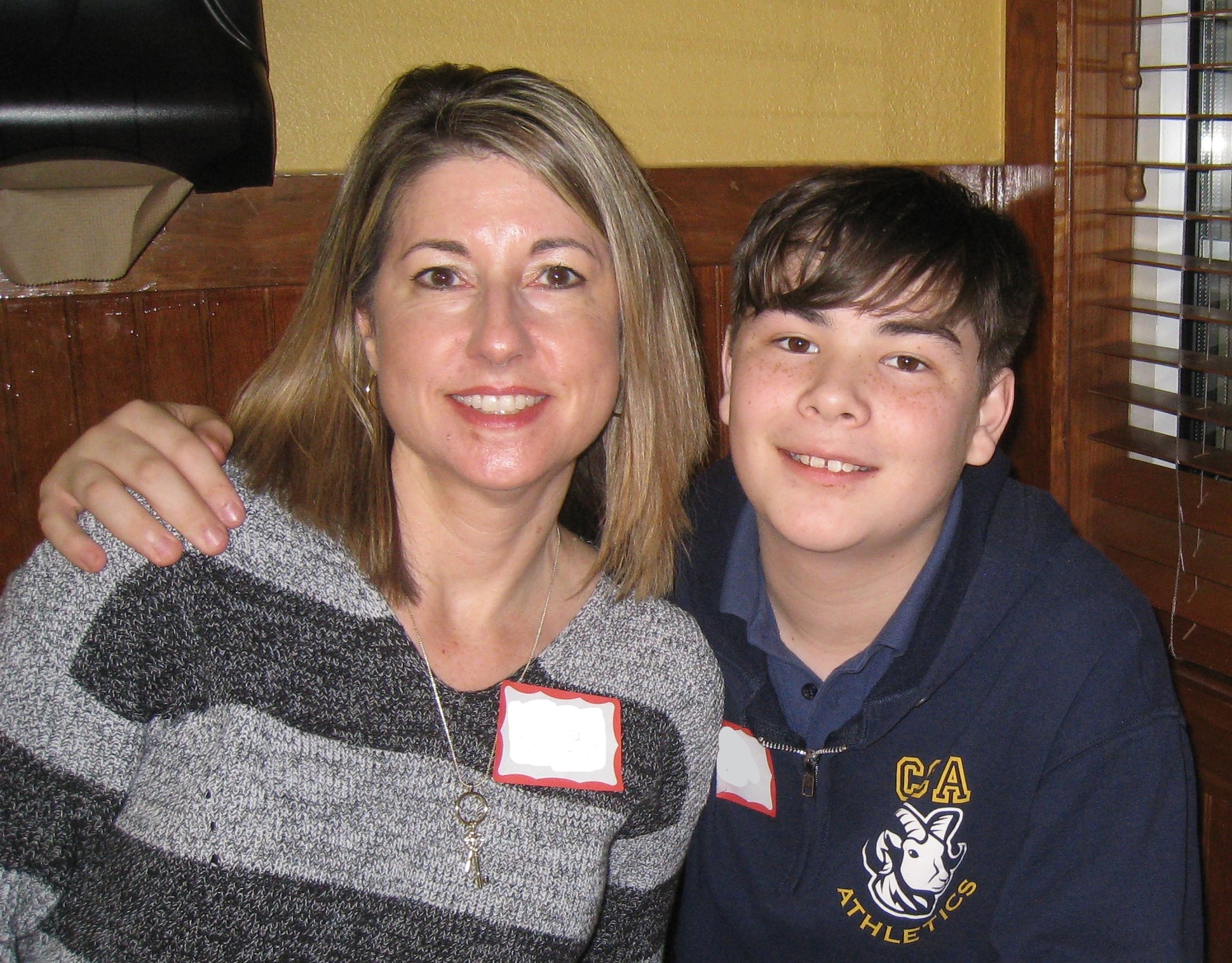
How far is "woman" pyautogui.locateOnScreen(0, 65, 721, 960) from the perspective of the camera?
1327mm

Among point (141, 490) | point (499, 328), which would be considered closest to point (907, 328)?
point (499, 328)

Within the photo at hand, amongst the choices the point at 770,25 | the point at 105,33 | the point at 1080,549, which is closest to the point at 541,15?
the point at 770,25

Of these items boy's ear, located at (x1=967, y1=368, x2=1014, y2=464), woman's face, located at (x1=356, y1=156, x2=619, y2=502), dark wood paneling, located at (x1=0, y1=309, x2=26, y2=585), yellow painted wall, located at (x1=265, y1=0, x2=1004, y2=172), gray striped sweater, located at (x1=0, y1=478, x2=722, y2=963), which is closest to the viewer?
gray striped sweater, located at (x1=0, y1=478, x2=722, y2=963)

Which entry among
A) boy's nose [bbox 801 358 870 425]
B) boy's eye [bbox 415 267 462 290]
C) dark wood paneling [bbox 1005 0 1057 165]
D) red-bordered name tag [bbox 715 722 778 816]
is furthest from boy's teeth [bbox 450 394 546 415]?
dark wood paneling [bbox 1005 0 1057 165]

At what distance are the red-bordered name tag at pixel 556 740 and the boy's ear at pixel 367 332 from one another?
510mm

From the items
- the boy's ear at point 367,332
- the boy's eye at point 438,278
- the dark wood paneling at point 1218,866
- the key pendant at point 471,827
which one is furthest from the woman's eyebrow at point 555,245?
the dark wood paneling at point 1218,866

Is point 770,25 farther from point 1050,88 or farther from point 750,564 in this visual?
point 750,564

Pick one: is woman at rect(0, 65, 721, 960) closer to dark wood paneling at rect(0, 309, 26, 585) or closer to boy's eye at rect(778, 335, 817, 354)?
boy's eye at rect(778, 335, 817, 354)

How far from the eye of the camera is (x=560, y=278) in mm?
1490

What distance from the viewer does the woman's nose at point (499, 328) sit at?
4.57ft

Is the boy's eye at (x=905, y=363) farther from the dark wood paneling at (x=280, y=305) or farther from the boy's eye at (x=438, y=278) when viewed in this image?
the dark wood paneling at (x=280, y=305)

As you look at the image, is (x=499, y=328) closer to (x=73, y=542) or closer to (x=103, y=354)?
(x=73, y=542)

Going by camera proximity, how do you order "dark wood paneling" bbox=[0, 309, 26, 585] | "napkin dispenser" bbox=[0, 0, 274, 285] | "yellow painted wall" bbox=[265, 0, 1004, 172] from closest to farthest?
"napkin dispenser" bbox=[0, 0, 274, 285]
"dark wood paneling" bbox=[0, 309, 26, 585]
"yellow painted wall" bbox=[265, 0, 1004, 172]

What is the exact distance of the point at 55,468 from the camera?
1430 mm
